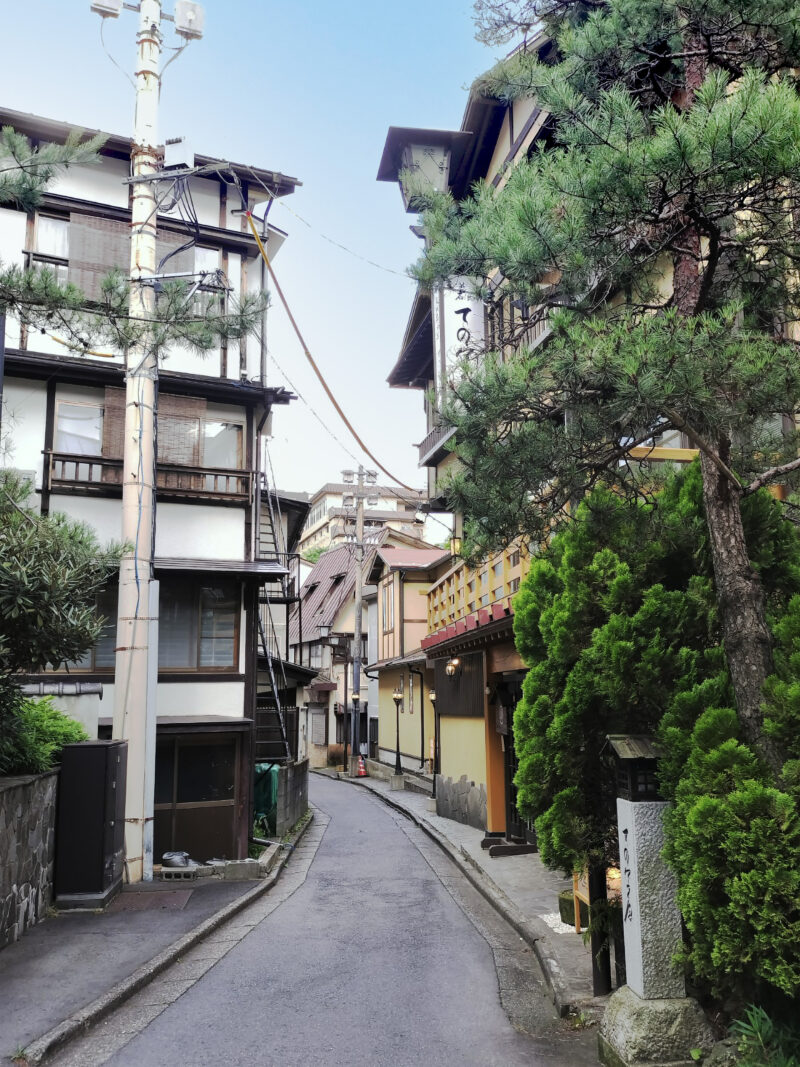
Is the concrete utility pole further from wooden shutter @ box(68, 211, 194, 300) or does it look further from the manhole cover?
wooden shutter @ box(68, 211, 194, 300)

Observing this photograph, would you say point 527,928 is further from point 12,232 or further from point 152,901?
point 12,232

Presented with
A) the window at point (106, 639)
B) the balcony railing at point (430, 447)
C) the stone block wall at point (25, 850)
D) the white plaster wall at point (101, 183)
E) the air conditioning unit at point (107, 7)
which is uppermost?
the air conditioning unit at point (107, 7)

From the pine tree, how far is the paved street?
11.7 ft

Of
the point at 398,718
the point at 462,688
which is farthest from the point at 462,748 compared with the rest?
the point at 398,718

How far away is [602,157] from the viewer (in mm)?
5207

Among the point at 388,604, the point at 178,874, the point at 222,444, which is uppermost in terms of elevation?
the point at 222,444

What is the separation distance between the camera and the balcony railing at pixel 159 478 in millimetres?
15273

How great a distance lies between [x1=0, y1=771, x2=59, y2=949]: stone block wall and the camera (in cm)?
871

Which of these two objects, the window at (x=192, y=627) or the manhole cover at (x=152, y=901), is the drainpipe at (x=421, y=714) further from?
the manhole cover at (x=152, y=901)

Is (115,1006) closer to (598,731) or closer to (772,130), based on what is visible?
(598,731)

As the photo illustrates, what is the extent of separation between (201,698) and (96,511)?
406 cm

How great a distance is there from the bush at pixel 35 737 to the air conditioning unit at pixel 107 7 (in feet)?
36.7

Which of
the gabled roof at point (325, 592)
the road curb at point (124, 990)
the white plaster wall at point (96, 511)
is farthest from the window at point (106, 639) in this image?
the gabled roof at point (325, 592)

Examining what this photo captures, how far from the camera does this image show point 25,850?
9.39 meters
